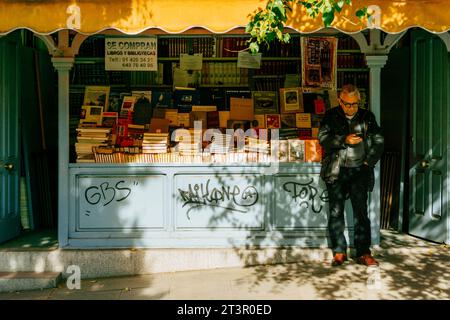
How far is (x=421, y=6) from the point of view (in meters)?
6.25

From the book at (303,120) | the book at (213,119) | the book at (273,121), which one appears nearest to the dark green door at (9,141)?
the book at (213,119)

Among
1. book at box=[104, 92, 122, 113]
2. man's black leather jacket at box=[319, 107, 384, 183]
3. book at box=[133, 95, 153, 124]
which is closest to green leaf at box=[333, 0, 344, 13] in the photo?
man's black leather jacket at box=[319, 107, 384, 183]

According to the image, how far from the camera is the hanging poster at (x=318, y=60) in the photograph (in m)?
7.72

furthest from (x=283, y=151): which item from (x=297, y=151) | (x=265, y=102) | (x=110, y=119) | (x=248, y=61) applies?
(x=110, y=119)

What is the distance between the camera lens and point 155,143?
7.31 m

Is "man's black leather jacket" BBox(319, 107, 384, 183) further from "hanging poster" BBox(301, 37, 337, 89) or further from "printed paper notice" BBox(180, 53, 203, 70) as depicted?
"printed paper notice" BBox(180, 53, 203, 70)

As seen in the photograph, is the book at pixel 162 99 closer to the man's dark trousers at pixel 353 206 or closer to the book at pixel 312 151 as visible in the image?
the book at pixel 312 151

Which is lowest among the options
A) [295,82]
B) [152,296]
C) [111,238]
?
[152,296]

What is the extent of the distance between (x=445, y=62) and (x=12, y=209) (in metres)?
5.91

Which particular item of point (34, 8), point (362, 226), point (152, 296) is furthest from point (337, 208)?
point (34, 8)

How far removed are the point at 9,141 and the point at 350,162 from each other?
4387mm

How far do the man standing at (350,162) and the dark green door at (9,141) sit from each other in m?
4.03

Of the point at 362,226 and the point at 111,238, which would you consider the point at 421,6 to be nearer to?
the point at 362,226

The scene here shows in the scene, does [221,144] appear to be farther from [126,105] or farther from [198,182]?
[126,105]
